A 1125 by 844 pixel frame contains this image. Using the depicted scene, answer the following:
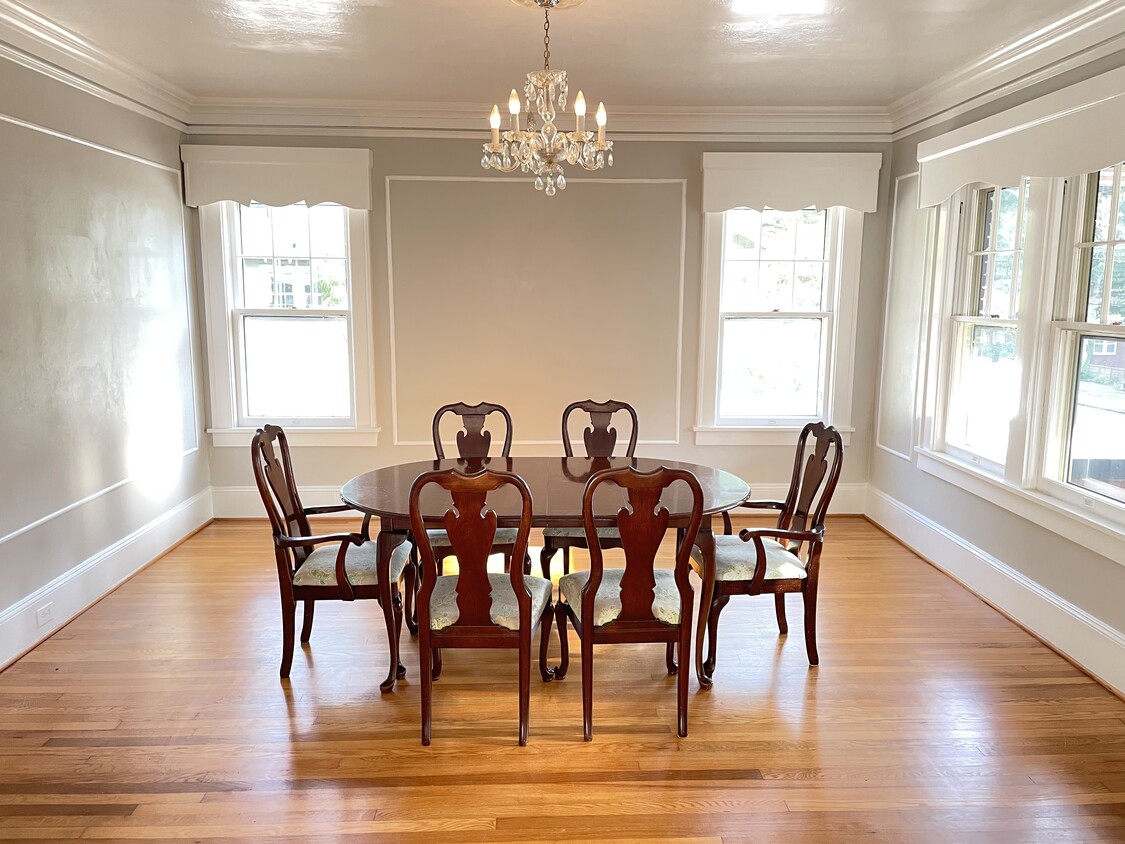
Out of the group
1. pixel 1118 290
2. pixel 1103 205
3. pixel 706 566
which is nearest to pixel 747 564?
pixel 706 566

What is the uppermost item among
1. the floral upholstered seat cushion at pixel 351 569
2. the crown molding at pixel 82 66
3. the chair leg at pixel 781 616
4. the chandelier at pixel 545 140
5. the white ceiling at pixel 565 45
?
the white ceiling at pixel 565 45

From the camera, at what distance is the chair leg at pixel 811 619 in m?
3.12

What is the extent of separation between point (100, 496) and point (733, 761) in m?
3.24

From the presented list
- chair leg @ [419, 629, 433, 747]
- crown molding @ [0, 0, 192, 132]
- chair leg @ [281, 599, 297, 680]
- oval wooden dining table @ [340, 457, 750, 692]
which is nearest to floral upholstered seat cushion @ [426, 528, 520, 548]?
oval wooden dining table @ [340, 457, 750, 692]

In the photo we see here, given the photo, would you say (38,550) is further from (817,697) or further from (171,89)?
(817,697)

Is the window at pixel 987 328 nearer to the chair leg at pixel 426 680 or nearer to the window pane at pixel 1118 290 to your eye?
the window pane at pixel 1118 290

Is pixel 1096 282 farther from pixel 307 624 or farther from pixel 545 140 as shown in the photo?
pixel 307 624

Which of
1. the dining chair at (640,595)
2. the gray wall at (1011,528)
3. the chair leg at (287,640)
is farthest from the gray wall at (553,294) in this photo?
the dining chair at (640,595)

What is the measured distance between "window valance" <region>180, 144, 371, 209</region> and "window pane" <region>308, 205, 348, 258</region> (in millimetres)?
186

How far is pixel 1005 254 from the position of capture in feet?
12.7

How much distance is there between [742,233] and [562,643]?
10.4 ft

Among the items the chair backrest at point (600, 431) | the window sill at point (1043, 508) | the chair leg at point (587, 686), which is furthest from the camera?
the chair backrest at point (600, 431)

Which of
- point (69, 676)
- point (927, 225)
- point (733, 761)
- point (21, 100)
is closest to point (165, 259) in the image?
point (21, 100)

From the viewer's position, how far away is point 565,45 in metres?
3.59
